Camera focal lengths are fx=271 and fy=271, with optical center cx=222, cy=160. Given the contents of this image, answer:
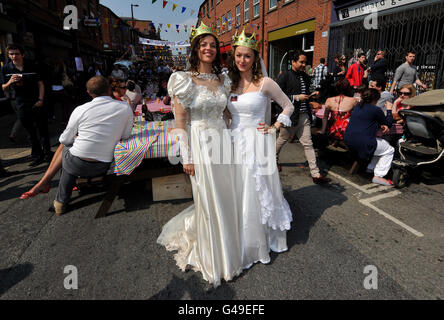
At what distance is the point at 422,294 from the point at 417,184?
2.77 m

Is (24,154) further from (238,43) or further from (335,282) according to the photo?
(335,282)

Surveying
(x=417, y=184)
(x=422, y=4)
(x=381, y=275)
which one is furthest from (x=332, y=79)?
(x=381, y=275)

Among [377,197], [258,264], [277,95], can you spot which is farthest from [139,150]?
[377,197]

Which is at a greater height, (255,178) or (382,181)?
(255,178)

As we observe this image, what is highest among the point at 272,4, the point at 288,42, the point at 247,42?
the point at 272,4

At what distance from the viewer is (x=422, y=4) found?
8.07 meters

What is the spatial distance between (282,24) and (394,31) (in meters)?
8.39

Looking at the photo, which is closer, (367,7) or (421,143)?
(421,143)

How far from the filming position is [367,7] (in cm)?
1018

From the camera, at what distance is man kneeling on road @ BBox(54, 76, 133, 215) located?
3.22m

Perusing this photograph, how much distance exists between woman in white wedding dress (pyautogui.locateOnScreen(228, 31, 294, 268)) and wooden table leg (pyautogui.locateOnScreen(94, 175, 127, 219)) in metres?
1.67

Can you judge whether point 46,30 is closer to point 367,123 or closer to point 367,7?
point 367,7
